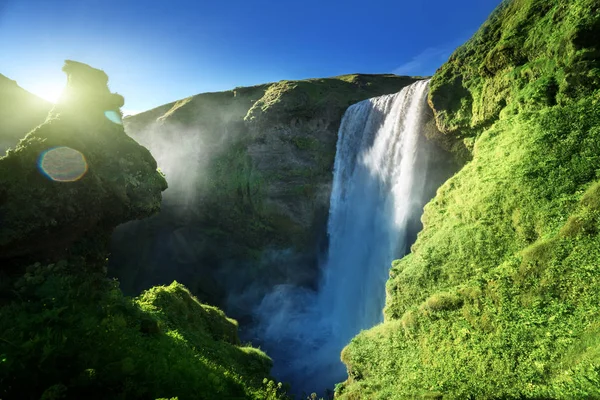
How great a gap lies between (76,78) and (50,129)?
4479 millimetres

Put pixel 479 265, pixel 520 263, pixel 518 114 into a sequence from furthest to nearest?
pixel 518 114, pixel 479 265, pixel 520 263

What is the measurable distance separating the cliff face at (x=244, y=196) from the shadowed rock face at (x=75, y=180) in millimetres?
23477

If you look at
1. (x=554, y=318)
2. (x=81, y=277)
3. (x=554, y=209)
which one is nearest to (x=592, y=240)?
(x=554, y=209)

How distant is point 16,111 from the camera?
32.1 m

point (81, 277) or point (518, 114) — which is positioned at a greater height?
point (518, 114)

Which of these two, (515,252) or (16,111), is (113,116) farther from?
(16,111)

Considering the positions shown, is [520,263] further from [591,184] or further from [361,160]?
[361,160]

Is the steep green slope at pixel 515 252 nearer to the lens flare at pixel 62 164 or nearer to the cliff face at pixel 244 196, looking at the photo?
the lens flare at pixel 62 164

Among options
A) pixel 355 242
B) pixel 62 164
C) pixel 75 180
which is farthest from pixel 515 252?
pixel 355 242

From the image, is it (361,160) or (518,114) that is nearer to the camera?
(518,114)

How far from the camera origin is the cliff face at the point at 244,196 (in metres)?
40.3

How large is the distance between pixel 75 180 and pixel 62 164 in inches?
30.6

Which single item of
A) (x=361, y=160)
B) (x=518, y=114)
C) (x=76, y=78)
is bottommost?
(x=76, y=78)

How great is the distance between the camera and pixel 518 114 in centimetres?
1568
